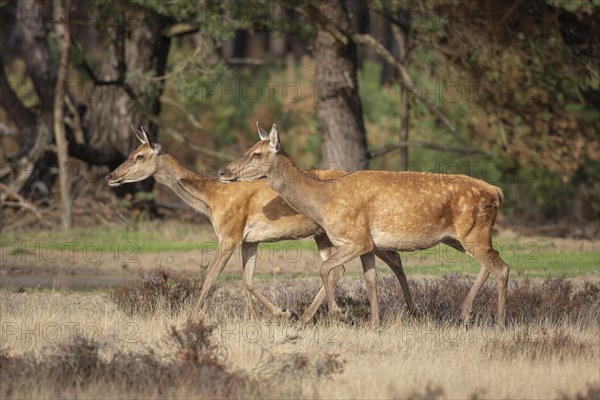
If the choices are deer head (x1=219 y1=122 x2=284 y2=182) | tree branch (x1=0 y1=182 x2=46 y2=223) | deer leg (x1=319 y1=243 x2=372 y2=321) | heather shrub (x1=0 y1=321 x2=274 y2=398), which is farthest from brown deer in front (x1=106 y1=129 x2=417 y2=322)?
tree branch (x1=0 y1=182 x2=46 y2=223)

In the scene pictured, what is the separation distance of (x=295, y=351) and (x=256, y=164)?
299 cm

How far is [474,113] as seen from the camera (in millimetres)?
25516

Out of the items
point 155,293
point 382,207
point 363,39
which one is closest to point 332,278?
point 382,207

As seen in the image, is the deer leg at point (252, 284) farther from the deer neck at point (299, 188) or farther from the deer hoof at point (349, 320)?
the deer neck at point (299, 188)

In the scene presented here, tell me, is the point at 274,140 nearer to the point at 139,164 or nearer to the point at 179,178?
the point at 179,178

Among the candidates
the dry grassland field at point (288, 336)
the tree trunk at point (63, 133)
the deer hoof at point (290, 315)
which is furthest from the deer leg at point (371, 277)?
the tree trunk at point (63, 133)

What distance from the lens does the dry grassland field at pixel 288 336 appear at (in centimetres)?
988

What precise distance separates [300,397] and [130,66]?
1838cm

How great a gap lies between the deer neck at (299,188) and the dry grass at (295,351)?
1.41m

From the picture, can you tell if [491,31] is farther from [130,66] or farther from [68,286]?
[68,286]

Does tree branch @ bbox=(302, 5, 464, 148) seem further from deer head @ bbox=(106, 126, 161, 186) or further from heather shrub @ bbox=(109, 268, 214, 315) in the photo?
heather shrub @ bbox=(109, 268, 214, 315)

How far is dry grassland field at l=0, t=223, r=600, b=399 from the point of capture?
9.88m

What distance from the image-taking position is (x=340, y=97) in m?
24.4

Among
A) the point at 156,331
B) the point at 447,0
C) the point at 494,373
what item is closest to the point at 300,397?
the point at 494,373
